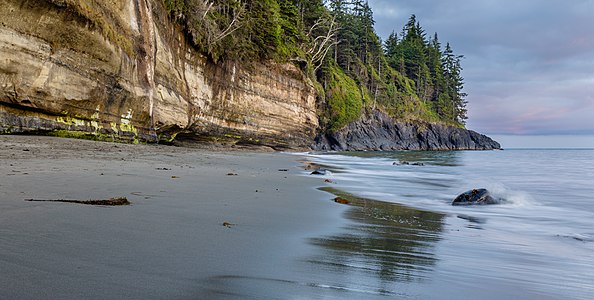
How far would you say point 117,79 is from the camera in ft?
38.1

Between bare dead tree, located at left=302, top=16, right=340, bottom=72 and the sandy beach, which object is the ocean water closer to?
the sandy beach

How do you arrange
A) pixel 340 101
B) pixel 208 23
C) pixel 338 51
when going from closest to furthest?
1. pixel 208 23
2. pixel 340 101
3. pixel 338 51

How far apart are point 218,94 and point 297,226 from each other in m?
18.2

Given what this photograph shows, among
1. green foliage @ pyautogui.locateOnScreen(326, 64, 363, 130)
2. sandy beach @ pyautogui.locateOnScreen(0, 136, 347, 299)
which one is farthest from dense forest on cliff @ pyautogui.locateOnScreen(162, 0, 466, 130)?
sandy beach @ pyautogui.locateOnScreen(0, 136, 347, 299)

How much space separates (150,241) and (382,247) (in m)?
1.61

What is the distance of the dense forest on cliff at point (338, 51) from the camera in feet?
68.1

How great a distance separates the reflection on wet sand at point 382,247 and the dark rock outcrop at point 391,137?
32.1m

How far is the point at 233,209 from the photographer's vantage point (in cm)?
379

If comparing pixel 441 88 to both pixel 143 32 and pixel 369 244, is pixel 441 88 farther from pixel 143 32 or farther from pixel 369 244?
pixel 369 244

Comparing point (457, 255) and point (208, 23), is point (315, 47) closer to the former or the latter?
point (208, 23)

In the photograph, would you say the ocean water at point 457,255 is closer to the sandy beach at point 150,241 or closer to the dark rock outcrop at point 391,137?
the sandy beach at point 150,241

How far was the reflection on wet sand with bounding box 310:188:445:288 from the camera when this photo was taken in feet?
7.13

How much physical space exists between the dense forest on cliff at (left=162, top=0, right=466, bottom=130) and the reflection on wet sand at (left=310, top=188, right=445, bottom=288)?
1515 centimetres

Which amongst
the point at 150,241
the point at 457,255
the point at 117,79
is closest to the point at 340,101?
the point at 117,79
